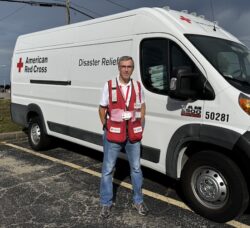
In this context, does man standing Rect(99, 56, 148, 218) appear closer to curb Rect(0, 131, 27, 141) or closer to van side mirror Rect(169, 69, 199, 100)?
van side mirror Rect(169, 69, 199, 100)

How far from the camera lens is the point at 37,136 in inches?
315

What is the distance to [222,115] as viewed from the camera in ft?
13.7

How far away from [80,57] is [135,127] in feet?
8.33

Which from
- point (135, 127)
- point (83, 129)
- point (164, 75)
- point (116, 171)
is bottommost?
point (116, 171)

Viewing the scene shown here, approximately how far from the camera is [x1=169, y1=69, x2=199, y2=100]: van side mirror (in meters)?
4.27

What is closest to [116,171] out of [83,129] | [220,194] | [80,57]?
[83,129]

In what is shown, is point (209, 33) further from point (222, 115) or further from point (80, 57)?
point (80, 57)

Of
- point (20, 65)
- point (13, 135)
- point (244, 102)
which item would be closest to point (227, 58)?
point (244, 102)

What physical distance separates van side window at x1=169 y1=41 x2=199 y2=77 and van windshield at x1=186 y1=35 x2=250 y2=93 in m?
0.18

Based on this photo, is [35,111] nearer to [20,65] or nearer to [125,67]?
[20,65]

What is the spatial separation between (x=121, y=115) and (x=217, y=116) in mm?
1075

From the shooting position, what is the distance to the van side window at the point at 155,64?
4.82 m

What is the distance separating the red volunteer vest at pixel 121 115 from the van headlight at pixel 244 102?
3.69 ft

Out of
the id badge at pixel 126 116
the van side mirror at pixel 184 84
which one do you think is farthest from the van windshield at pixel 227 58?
the id badge at pixel 126 116
